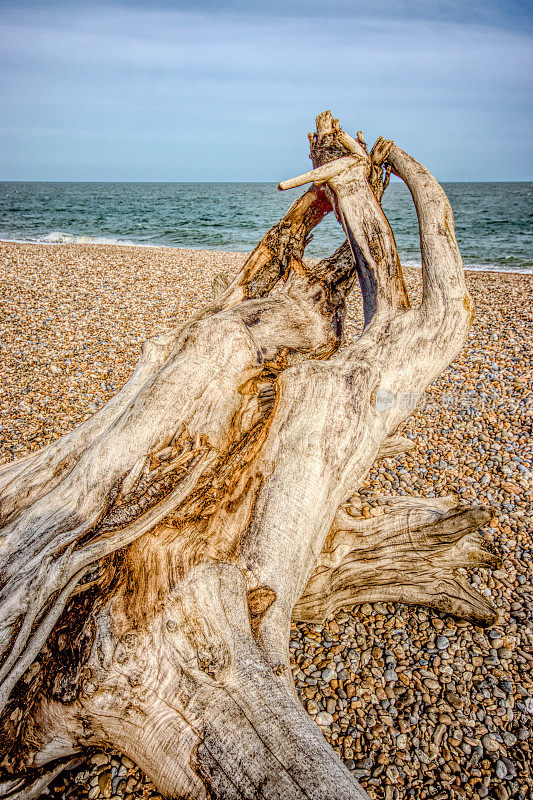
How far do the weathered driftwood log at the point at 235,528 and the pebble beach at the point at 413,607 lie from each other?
262 millimetres

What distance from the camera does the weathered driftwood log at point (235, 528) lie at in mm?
2127

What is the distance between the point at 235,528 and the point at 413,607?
1.70 m

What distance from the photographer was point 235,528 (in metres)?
2.73

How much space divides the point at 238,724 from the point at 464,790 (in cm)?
135

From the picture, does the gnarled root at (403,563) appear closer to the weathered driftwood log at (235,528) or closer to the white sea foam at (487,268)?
the weathered driftwood log at (235,528)

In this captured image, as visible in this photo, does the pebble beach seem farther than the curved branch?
No

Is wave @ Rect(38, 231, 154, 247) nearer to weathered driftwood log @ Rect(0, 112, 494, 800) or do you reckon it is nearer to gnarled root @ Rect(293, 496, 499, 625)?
weathered driftwood log @ Rect(0, 112, 494, 800)

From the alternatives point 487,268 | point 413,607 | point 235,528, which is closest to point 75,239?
point 487,268

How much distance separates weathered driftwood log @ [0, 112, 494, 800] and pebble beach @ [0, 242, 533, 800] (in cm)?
26

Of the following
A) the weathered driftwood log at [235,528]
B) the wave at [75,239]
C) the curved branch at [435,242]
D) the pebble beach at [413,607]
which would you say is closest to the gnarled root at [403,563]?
the weathered driftwood log at [235,528]

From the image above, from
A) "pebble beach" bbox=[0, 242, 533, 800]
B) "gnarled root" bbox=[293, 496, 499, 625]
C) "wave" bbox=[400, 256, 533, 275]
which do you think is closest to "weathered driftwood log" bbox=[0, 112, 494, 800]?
"gnarled root" bbox=[293, 496, 499, 625]

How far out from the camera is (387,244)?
3.95m

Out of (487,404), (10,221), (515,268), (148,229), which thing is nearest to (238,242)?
(148,229)

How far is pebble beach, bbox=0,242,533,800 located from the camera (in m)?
2.56
